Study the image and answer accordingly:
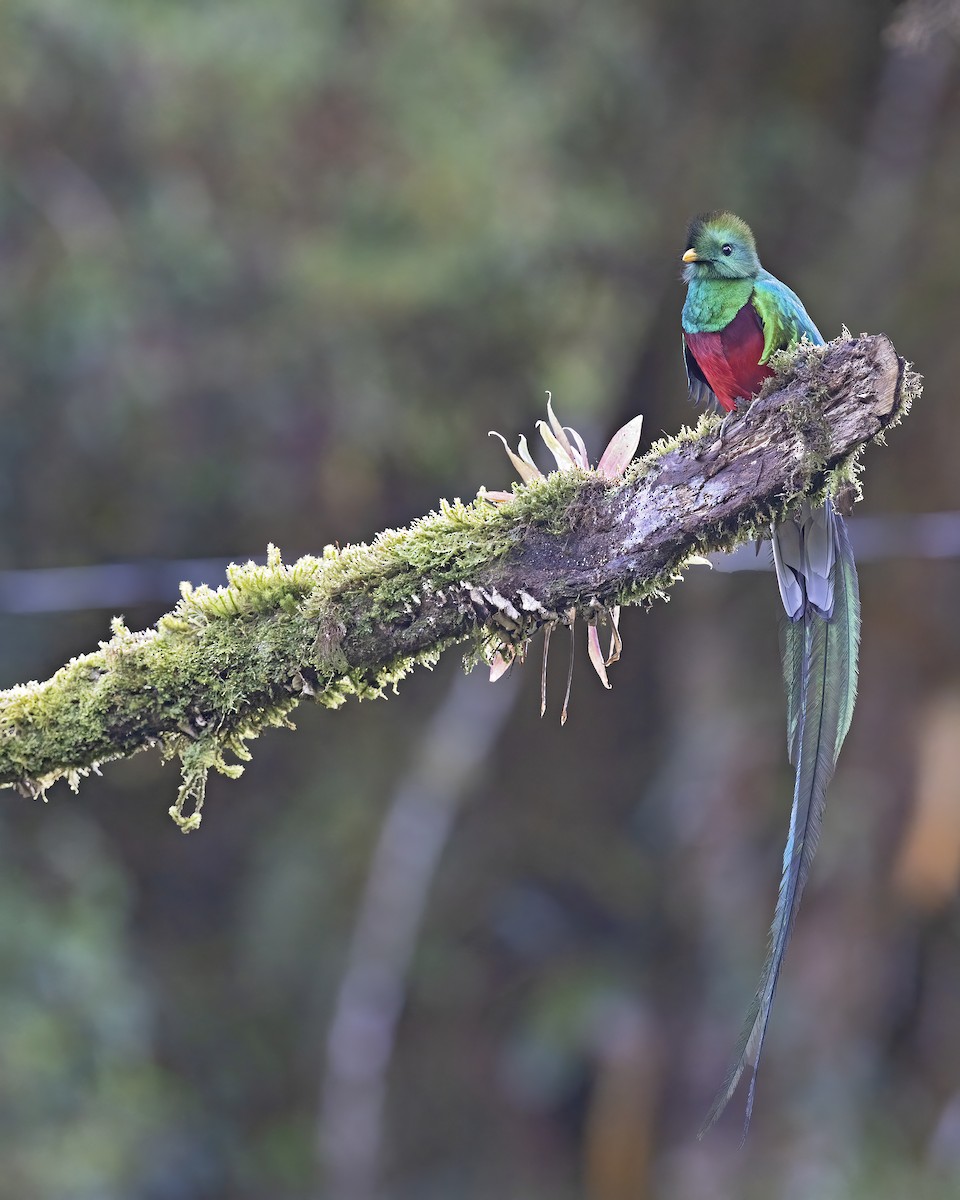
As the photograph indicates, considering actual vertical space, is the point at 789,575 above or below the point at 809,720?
above

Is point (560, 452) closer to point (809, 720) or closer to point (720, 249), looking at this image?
point (809, 720)

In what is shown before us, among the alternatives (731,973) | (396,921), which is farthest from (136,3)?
(731,973)

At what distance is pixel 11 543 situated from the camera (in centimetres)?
512

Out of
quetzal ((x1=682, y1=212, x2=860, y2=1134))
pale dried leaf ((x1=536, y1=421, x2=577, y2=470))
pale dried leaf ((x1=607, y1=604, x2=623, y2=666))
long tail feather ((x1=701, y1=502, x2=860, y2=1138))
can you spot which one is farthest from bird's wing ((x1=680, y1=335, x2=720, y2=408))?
pale dried leaf ((x1=607, y1=604, x2=623, y2=666))

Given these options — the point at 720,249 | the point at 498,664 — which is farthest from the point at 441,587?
the point at 720,249

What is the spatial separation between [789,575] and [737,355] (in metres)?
0.36

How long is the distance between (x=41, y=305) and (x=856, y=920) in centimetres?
389

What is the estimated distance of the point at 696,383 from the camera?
7.55 ft

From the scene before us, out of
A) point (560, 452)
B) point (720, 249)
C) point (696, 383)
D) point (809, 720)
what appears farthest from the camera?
point (696, 383)

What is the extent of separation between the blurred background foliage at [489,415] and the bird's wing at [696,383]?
189 centimetres

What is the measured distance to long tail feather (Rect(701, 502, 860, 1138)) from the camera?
5.08 ft

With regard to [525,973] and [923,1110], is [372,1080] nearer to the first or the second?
[525,973]

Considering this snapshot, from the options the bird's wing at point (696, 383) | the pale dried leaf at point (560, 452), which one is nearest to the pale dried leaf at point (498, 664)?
the pale dried leaf at point (560, 452)

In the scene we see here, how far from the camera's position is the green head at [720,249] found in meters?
2.12
